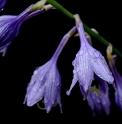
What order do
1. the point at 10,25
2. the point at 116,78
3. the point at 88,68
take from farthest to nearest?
1. the point at 116,78
2. the point at 10,25
3. the point at 88,68

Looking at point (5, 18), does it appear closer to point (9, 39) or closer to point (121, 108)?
point (9, 39)

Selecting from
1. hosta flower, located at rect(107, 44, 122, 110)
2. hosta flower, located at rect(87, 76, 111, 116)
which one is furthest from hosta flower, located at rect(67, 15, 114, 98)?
hosta flower, located at rect(87, 76, 111, 116)

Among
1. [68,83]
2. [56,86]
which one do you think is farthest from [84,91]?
[68,83]

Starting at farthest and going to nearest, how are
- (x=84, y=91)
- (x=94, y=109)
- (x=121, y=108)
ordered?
(x=94, y=109) < (x=121, y=108) < (x=84, y=91)

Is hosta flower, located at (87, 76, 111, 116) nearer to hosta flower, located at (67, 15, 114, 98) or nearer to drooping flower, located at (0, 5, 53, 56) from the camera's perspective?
hosta flower, located at (67, 15, 114, 98)

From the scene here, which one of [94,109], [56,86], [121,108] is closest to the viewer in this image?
[56,86]

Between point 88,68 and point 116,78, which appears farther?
point 116,78

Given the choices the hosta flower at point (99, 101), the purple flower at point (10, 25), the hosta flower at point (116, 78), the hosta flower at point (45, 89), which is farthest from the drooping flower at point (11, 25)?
the hosta flower at point (99, 101)

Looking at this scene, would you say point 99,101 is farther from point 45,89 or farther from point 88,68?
point 88,68

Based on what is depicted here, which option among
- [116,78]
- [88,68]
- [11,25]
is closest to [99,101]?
[116,78]

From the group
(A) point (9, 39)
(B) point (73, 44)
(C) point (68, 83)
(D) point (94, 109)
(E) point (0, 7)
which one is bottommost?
(C) point (68, 83)
